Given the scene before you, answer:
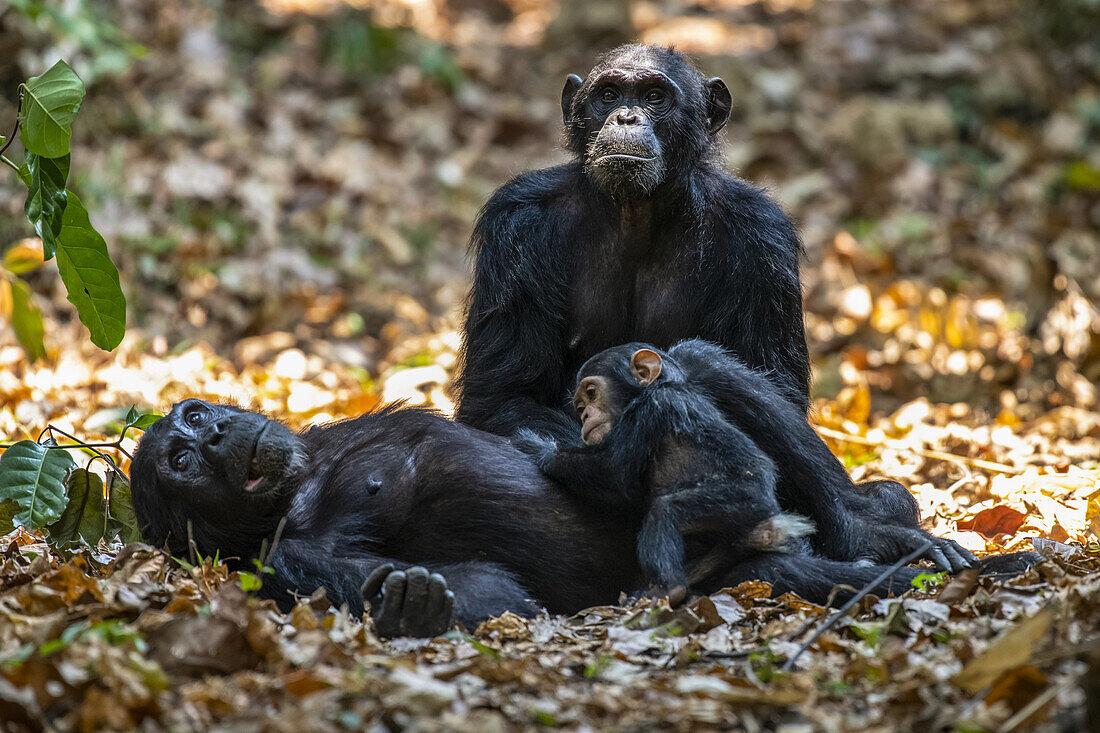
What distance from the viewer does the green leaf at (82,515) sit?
4.16 meters

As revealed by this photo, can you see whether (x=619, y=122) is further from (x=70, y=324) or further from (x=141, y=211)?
(x=141, y=211)

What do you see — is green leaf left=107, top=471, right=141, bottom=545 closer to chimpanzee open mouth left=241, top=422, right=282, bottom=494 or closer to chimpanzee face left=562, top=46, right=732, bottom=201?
chimpanzee open mouth left=241, top=422, right=282, bottom=494

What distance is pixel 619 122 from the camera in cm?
466

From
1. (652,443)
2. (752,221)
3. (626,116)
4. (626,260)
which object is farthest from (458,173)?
(652,443)

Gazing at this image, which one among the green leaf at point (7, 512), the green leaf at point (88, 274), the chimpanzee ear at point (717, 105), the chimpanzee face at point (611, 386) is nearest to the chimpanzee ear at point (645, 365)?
the chimpanzee face at point (611, 386)

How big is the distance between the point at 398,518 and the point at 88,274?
5.04ft

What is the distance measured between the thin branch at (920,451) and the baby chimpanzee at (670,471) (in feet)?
5.93

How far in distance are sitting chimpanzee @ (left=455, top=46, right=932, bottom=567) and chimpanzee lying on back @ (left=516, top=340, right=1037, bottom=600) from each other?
23.2 inches

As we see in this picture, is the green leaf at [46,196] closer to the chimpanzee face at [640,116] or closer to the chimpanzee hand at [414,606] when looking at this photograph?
the chimpanzee hand at [414,606]

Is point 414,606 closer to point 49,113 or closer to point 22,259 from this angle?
point 49,113

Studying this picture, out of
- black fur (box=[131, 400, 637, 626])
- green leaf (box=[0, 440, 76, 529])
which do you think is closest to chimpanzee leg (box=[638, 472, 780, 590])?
black fur (box=[131, 400, 637, 626])

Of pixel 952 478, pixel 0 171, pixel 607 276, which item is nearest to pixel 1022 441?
pixel 952 478

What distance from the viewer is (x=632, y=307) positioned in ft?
16.2

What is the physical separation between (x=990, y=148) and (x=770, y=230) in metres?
7.10
